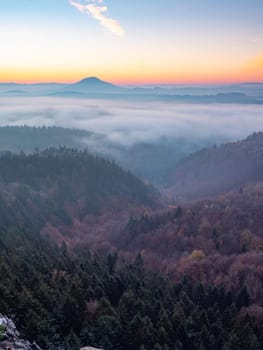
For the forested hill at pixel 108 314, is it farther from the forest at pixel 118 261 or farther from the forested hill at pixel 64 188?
the forested hill at pixel 64 188

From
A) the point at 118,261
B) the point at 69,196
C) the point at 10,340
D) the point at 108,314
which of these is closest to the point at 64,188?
the point at 69,196

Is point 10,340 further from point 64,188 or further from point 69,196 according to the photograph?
point 64,188

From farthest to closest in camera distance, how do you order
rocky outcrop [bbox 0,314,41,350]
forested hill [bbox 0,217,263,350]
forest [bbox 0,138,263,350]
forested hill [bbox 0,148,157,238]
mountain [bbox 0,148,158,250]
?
forested hill [bbox 0,148,157,238], mountain [bbox 0,148,158,250], forest [bbox 0,138,263,350], forested hill [bbox 0,217,263,350], rocky outcrop [bbox 0,314,41,350]

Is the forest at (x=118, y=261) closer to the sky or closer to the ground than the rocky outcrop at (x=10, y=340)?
closer to the ground

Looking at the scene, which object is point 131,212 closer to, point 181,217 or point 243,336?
point 181,217

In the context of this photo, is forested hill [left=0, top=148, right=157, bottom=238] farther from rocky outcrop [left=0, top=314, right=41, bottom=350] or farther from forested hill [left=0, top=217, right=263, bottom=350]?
rocky outcrop [left=0, top=314, right=41, bottom=350]

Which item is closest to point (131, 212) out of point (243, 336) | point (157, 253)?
point (157, 253)

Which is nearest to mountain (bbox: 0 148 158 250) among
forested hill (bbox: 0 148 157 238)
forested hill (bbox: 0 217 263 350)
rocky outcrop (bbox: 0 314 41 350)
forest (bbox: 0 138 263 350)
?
forested hill (bbox: 0 148 157 238)

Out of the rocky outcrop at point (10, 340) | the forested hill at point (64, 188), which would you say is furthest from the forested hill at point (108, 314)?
the forested hill at point (64, 188)

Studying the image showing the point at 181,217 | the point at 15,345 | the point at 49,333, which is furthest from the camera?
the point at 181,217
